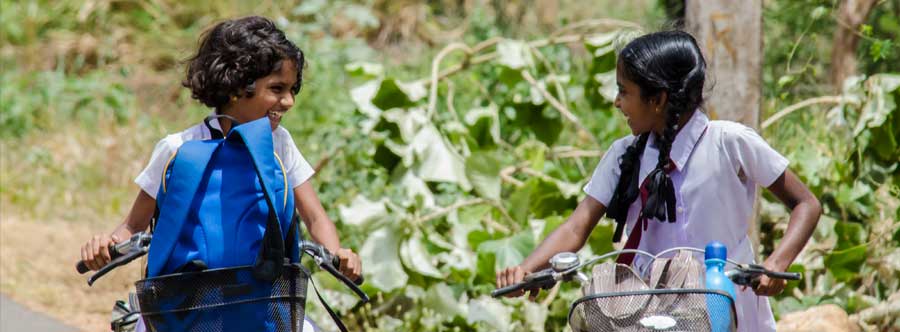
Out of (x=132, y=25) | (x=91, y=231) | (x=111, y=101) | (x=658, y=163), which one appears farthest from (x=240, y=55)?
(x=132, y=25)

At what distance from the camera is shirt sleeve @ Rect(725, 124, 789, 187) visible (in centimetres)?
346

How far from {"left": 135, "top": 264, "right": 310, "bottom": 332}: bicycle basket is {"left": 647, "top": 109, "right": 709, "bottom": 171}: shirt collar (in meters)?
1.08

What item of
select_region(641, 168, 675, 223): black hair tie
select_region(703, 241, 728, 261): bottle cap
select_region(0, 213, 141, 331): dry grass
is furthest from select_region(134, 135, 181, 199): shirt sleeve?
select_region(0, 213, 141, 331): dry grass

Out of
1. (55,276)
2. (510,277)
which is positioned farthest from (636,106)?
(55,276)

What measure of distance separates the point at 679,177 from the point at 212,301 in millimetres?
1292

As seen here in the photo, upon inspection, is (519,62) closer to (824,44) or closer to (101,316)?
(101,316)

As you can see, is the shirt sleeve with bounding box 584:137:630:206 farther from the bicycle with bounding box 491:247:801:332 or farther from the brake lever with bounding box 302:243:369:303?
the brake lever with bounding box 302:243:369:303

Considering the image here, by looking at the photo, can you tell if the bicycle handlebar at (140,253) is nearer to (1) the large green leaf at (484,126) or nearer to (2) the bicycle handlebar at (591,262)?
(2) the bicycle handlebar at (591,262)

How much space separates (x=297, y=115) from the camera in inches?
356

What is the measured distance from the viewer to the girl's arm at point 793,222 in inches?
131

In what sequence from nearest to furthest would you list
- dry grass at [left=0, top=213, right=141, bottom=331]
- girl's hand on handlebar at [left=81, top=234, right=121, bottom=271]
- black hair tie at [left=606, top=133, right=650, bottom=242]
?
girl's hand on handlebar at [left=81, top=234, right=121, bottom=271] → black hair tie at [left=606, top=133, right=650, bottom=242] → dry grass at [left=0, top=213, right=141, bottom=331]

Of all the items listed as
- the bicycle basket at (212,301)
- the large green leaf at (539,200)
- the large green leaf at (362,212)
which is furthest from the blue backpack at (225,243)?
the large green leaf at (539,200)

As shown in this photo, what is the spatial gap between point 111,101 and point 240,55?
7.98 m

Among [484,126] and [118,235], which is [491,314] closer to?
[484,126]
